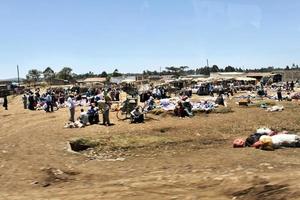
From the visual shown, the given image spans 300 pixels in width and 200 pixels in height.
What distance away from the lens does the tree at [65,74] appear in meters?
126

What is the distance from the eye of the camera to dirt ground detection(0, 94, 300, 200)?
488 inches

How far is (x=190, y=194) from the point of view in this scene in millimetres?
11922

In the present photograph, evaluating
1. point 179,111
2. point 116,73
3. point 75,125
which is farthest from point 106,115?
point 116,73

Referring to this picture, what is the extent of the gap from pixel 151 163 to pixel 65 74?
113 metres

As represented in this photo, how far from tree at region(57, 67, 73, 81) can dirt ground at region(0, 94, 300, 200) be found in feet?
325

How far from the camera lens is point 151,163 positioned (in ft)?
56.0

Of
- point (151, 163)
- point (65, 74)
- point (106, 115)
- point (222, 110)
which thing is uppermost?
point (65, 74)

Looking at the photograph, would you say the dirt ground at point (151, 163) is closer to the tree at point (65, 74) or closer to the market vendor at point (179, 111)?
the market vendor at point (179, 111)

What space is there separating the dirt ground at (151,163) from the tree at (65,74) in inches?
3899

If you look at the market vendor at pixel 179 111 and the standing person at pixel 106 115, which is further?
the market vendor at pixel 179 111

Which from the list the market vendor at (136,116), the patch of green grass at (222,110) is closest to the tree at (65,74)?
the patch of green grass at (222,110)

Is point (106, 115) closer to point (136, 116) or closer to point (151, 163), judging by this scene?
point (136, 116)

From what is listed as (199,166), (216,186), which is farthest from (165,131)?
(216,186)

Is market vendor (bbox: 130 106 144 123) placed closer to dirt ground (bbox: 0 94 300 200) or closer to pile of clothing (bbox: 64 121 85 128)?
dirt ground (bbox: 0 94 300 200)
